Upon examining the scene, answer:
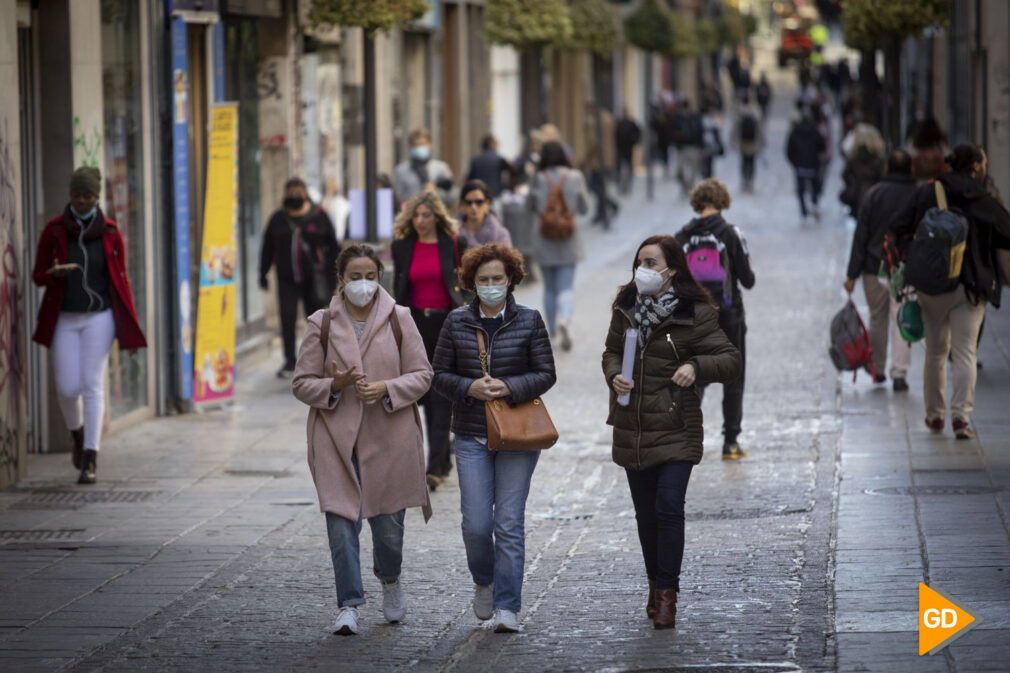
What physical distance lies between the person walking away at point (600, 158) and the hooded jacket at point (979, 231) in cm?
1795

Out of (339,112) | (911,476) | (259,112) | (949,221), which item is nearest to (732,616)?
(911,476)

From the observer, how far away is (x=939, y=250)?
1130 cm

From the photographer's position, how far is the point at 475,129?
30984mm

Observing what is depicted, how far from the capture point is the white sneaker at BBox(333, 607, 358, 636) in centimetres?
753

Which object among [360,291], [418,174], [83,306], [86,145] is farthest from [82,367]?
[418,174]

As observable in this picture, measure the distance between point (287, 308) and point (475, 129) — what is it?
15508 millimetres

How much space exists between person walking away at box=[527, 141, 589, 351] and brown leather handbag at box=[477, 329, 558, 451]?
30.9ft

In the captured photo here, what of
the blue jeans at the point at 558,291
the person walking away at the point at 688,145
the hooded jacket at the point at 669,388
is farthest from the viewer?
the person walking away at the point at 688,145

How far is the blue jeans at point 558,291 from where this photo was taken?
17.2 meters

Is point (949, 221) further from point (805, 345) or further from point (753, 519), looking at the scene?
point (805, 345)

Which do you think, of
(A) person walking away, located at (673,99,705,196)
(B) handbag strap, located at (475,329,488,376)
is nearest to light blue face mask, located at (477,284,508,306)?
(B) handbag strap, located at (475,329,488,376)

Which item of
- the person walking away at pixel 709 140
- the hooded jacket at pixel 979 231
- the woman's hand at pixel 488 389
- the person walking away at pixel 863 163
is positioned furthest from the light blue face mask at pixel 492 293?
the person walking away at pixel 709 140

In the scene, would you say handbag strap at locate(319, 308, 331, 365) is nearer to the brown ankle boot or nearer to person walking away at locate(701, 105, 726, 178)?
the brown ankle boot

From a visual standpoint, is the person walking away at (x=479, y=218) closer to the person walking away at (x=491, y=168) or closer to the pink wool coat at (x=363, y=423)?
the pink wool coat at (x=363, y=423)
